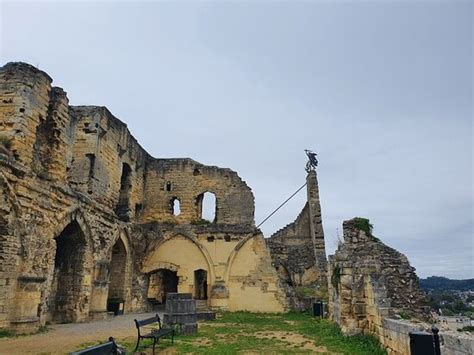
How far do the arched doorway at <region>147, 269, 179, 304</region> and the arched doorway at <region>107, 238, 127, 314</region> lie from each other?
15.7ft

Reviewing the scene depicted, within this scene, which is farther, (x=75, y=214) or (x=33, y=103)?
(x=75, y=214)

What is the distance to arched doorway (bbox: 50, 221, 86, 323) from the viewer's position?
11766mm

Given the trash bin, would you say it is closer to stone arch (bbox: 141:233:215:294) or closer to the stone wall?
stone arch (bbox: 141:233:215:294)

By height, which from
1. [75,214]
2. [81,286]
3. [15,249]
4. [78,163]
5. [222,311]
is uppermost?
[78,163]

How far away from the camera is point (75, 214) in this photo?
11.8 metres

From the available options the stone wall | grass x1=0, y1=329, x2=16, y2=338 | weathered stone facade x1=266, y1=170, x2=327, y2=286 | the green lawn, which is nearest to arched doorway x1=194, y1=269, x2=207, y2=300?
weathered stone facade x1=266, y1=170, x2=327, y2=286

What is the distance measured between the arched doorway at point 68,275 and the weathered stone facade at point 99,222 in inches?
1.2

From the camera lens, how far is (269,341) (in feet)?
27.9

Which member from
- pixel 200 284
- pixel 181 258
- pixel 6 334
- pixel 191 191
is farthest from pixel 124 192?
pixel 6 334

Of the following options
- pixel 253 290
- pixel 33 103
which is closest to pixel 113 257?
pixel 253 290

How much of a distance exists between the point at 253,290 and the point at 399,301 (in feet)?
32.5

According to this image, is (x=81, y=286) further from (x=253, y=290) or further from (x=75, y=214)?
(x=253, y=290)

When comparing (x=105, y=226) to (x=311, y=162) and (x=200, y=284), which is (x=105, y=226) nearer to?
(x=200, y=284)

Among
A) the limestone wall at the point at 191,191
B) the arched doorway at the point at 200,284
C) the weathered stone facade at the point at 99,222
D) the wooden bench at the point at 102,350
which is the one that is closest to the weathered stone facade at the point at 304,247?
the arched doorway at the point at 200,284
